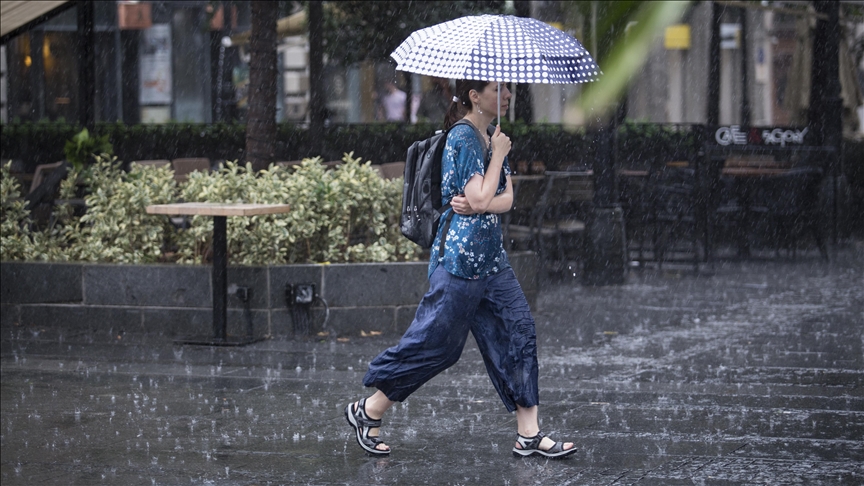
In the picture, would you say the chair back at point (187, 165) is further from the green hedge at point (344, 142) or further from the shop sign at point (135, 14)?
the shop sign at point (135, 14)

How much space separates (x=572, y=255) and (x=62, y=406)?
7.43 m

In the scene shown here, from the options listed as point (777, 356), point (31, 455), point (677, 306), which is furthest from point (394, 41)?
point (31, 455)

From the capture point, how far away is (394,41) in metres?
17.6

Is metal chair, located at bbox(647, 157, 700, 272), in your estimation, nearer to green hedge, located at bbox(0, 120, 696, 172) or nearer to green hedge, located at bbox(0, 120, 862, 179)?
green hedge, located at bbox(0, 120, 862, 179)

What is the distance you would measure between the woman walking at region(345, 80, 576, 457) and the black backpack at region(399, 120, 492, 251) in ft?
0.13

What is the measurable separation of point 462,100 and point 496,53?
329 millimetres

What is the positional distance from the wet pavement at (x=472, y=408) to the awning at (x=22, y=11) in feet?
10.9

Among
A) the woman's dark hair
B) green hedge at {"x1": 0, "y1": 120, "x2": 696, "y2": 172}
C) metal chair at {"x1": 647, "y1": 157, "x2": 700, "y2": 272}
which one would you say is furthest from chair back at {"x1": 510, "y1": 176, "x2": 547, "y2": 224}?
the woman's dark hair

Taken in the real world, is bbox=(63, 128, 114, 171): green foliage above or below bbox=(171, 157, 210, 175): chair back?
above

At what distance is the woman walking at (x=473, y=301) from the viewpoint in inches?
188

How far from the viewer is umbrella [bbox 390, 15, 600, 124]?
15.0 feet

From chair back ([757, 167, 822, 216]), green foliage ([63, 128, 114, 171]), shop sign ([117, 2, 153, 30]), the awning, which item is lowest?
chair back ([757, 167, 822, 216])

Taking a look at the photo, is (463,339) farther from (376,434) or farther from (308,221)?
(308,221)

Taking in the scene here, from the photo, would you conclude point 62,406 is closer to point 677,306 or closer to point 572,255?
→ point 677,306
